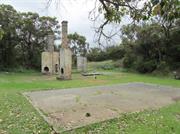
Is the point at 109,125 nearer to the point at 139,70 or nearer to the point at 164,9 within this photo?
the point at 164,9

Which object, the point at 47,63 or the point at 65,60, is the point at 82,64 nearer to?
the point at 47,63

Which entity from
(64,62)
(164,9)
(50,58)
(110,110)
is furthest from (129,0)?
(50,58)

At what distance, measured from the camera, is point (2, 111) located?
246 inches

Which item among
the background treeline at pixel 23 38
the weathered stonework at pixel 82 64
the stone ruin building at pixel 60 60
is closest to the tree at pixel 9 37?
the background treeline at pixel 23 38

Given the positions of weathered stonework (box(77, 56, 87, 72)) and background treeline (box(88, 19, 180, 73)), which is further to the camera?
weathered stonework (box(77, 56, 87, 72))

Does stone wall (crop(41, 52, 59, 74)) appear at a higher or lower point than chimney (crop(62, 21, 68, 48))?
lower

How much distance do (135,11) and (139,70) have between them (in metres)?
23.0

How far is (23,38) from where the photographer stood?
29781 mm

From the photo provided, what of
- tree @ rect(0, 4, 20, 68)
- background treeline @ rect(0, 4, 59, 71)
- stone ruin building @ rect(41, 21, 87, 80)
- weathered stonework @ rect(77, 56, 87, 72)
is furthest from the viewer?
weathered stonework @ rect(77, 56, 87, 72)

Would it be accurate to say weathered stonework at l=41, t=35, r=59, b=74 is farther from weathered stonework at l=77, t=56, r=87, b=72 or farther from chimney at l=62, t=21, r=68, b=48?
chimney at l=62, t=21, r=68, b=48

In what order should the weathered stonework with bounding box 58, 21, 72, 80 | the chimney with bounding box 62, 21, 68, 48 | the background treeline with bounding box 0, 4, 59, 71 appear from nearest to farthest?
the weathered stonework with bounding box 58, 21, 72, 80, the chimney with bounding box 62, 21, 68, 48, the background treeline with bounding box 0, 4, 59, 71

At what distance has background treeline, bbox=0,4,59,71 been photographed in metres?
27.4

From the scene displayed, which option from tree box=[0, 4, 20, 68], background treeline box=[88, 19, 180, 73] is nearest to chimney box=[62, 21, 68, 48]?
background treeline box=[88, 19, 180, 73]

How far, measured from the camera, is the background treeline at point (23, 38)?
1077 inches
